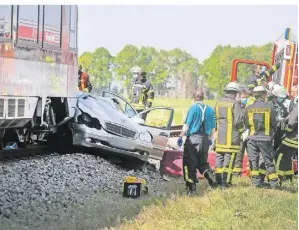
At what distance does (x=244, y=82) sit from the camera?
272 inches

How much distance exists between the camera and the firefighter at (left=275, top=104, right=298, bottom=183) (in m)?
6.55

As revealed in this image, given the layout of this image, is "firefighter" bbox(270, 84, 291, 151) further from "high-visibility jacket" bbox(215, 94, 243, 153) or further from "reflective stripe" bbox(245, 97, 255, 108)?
"high-visibility jacket" bbox(215, 94, 243, 153)

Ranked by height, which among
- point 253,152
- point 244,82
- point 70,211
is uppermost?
point 244,82

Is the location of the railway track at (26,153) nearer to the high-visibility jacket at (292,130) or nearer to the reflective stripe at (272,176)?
the reflective stripe at (272,176)

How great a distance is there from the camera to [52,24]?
25.1ft

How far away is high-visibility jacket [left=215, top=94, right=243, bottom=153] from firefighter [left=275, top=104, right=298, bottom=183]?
36 cm

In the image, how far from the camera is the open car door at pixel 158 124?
23.1 feet

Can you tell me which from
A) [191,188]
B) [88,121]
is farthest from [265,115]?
[88,121]

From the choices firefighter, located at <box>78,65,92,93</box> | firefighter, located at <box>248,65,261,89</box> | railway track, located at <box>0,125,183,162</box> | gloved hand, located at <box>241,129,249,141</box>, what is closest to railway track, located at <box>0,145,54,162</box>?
railway track, located at <box>0,125,183,162</box>

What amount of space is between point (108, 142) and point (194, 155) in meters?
0.81

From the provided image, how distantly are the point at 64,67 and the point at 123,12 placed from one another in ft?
5.60

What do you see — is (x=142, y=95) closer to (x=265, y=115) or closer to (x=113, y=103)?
(x=113, y=103)
